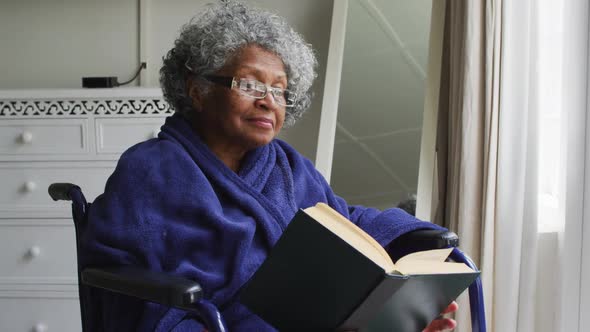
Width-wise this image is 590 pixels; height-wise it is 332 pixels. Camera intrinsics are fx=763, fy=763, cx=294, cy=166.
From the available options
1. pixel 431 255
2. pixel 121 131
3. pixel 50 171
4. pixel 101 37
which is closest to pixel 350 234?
pixel 431 255

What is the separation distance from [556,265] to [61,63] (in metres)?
2.08

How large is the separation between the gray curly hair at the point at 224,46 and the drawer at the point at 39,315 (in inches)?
51.6

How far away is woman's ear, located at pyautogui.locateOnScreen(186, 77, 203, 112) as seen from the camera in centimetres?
158

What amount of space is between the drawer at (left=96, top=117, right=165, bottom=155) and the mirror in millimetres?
649

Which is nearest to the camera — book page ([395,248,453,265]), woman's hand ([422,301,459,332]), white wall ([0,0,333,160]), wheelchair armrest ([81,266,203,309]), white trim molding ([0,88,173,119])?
wheelchair armrest ([81,266,203,309])


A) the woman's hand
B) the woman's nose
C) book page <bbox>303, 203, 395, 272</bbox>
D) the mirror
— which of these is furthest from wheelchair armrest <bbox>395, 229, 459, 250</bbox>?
the mirror

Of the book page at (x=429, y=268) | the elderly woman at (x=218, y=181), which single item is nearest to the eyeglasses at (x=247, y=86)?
the elderly woman at (x=218, y=181)

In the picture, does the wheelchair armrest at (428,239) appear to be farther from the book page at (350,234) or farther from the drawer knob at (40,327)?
the drawer knob at (40,327)

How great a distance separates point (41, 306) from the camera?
2674 millimetres

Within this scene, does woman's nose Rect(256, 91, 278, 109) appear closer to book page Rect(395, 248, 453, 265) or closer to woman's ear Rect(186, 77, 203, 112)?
woman's ear Rect(186, 77, 203, 112)

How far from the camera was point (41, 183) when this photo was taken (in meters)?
2.66

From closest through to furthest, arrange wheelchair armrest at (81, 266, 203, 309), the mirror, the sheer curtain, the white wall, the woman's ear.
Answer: wheelchair armrest at (81, 266, 203, 309), the woman's ear, the sheer curtain, the mirror, the white wall

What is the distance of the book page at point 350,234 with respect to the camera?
1173mm

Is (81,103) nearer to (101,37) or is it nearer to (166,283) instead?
(101,37)
